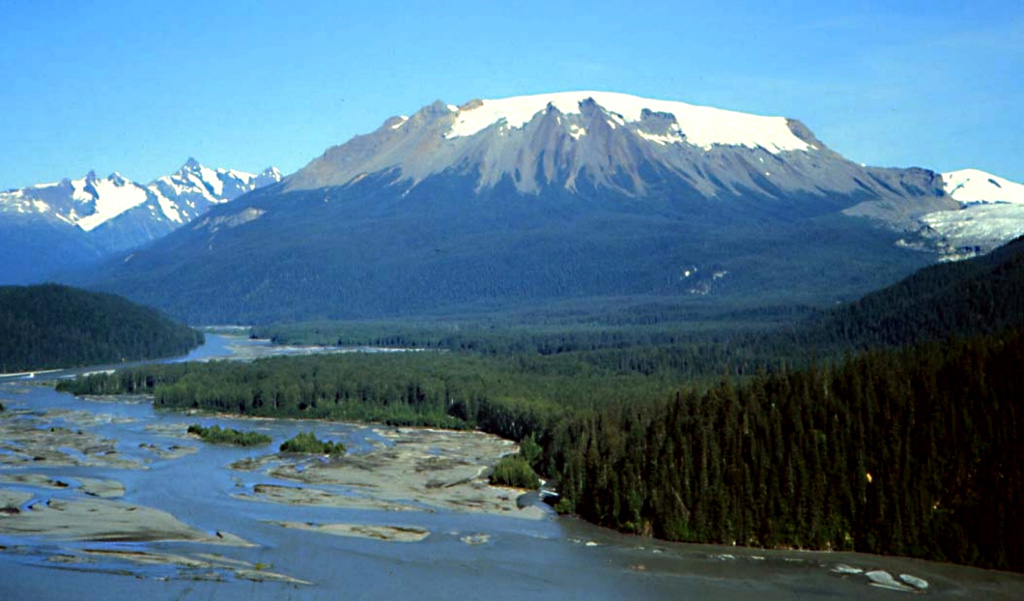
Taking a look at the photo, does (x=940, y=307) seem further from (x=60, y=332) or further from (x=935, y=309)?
(x=60, y=332)

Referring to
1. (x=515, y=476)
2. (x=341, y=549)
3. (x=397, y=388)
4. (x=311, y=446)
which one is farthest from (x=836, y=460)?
(x=397, y=388)

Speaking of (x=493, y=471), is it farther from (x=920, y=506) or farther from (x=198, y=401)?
(x=198, y=401)

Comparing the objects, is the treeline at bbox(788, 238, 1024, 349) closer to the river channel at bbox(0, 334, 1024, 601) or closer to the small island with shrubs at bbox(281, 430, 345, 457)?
the river channel at bbox(0, 334, 1024, 601)

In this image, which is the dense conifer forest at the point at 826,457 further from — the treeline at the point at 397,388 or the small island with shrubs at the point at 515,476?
the treeline at the point at 397,388

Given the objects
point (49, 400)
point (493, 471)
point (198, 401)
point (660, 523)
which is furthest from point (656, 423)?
point (49, 400)

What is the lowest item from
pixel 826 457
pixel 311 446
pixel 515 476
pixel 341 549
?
pixel 341 549

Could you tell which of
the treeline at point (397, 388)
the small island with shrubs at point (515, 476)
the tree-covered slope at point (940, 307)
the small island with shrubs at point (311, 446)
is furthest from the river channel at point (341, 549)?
the tree-covered slope at point (940, 307)

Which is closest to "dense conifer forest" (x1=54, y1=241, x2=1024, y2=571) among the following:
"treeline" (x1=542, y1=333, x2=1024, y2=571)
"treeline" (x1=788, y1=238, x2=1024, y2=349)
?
"treeline" (x1=542, y1=333, x2=1024, y2=571)
